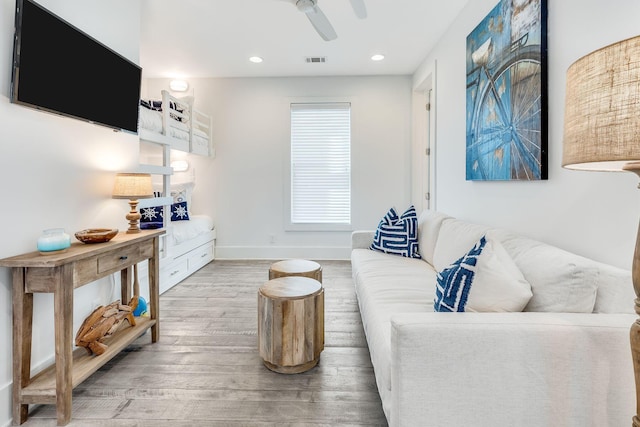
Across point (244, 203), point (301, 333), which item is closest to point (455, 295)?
point (301, 333)

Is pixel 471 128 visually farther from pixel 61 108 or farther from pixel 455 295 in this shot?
pixel 61 108

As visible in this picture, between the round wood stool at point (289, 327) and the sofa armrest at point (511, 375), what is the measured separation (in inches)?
32.9

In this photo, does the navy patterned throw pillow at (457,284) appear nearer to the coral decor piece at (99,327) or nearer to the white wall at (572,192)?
the white wall at (572,192)

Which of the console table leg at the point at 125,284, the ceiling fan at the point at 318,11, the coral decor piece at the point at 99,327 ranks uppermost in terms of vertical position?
the ceiling fan at the point at 318,11

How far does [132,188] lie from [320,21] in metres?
1.81

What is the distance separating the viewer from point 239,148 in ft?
16.1

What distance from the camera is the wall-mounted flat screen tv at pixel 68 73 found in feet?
5.16

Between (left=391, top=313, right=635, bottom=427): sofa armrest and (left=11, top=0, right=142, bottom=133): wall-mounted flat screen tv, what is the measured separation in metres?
2.02

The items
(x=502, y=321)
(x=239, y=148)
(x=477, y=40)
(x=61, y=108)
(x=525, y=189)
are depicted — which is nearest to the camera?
(x=502, y=321)

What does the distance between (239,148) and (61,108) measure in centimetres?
314

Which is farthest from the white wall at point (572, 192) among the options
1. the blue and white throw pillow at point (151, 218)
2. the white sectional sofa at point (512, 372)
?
the blue and white throw pillow at point (151, 218)

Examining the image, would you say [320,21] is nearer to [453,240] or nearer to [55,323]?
[453,240]

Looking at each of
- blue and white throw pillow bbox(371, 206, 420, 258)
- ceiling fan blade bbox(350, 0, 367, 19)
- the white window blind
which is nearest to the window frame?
the white window blind

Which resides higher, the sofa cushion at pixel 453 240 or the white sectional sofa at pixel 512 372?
the sofa cushion at pixel 453 240
